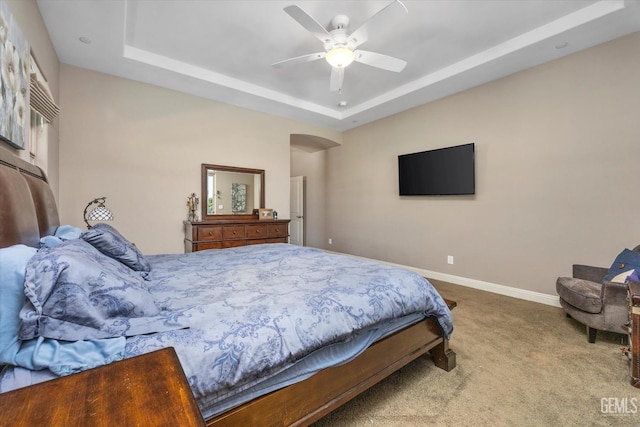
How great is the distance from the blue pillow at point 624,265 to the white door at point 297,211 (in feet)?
17.8

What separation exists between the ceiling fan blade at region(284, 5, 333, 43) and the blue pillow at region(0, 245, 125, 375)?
2137 millimetres

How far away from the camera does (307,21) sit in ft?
7.16

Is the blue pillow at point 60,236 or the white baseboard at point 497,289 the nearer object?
the blue pillow at point 60,236

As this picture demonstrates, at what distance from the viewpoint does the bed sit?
2.85 feet

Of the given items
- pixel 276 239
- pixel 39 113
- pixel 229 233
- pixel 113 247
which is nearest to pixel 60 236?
pixel 113 247

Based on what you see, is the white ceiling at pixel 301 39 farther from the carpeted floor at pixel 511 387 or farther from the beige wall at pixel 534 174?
the carpeted floor at pixel 511 387

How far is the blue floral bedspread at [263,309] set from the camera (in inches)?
37.0

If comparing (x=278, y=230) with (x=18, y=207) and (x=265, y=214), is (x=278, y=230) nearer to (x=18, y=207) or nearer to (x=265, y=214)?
(x=265, y=214)

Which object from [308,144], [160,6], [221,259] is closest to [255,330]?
[221,259]

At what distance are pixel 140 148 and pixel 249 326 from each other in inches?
139

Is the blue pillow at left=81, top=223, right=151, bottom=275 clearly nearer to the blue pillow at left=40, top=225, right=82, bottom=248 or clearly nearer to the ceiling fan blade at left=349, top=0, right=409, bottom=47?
the blue pillow at left=40, top=225, right=82, bottom=248

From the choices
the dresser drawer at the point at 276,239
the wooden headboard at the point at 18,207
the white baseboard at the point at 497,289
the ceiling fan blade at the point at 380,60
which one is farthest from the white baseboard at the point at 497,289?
the wooden headboard at the point at 18,207

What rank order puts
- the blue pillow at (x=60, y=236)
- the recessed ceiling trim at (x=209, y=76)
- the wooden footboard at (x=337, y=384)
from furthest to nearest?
the recessed ceiling trim at (x=209, y=76)
the blue pillow at (x=60, y=236)
the wooden footboard at (x=337, y=384)

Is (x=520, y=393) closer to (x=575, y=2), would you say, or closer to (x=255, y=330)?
(x=255, y=330)
